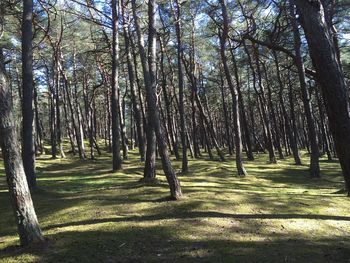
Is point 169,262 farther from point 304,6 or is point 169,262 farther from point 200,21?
point 200,21

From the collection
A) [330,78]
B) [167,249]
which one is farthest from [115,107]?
[330,78]

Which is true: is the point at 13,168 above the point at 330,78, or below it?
below

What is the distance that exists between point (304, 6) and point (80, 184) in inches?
460

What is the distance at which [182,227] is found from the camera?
324 inches

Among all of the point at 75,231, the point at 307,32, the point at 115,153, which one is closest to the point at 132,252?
the point at 75,231

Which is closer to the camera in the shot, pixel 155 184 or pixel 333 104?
pixel 333 104

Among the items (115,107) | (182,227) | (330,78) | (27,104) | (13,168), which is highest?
(115,107)

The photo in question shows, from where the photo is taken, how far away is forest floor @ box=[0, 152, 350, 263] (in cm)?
666

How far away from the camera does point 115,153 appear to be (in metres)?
18.6

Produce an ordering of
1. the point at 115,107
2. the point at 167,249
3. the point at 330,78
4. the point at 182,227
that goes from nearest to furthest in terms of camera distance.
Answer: the point at 330,78
the point at 167,249
the point at 182,227
the point at 115,107

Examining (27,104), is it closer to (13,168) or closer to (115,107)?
(115,107)

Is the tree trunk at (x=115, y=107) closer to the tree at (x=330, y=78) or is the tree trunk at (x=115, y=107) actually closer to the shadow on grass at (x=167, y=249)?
the shadow on grass at (x=167, y=249)

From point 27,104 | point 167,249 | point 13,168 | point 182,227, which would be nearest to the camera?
point 13,168

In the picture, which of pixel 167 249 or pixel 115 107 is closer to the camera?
pixel 167 249
